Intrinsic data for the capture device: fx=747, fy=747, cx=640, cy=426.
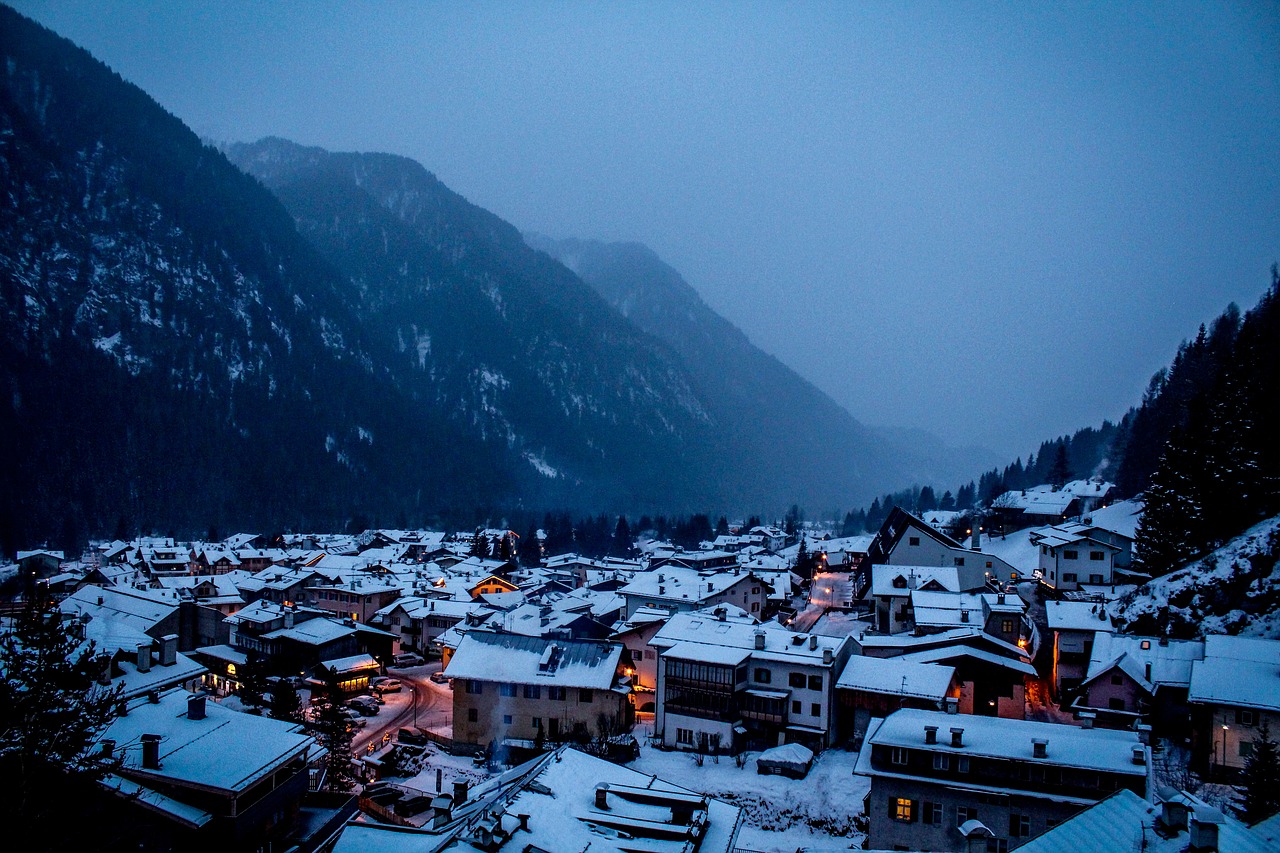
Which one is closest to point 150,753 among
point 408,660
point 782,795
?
point 782,795

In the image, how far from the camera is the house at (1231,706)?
92.2 ft

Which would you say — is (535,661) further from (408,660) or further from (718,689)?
(408,660)

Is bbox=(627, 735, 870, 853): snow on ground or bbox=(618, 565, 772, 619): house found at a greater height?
bbox=(618, 565, 772, 619): house

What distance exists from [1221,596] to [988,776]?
23566 mm

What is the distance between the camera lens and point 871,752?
25.8m

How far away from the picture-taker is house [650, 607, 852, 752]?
36812 millimetres

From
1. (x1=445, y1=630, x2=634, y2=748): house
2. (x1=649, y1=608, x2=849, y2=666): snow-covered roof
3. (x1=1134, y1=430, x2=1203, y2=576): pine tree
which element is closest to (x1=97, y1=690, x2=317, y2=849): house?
(x1=445, y1=630, x2=634, y2=748): house

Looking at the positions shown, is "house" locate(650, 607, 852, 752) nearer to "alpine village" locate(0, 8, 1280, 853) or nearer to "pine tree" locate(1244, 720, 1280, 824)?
"alpine village" locate(0, 8, 1280, 853)

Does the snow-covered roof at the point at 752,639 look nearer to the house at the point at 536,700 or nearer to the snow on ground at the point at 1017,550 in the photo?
the house at the point at 536,700

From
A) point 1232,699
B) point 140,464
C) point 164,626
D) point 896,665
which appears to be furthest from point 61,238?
point 1232,699

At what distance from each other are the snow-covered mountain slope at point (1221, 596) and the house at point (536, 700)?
28.3m

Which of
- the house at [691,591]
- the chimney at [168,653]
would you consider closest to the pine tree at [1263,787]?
the house at [691,591]

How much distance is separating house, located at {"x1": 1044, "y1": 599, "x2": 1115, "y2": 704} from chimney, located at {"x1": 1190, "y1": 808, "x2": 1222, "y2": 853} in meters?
31.4

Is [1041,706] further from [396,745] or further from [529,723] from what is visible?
[396,745]
